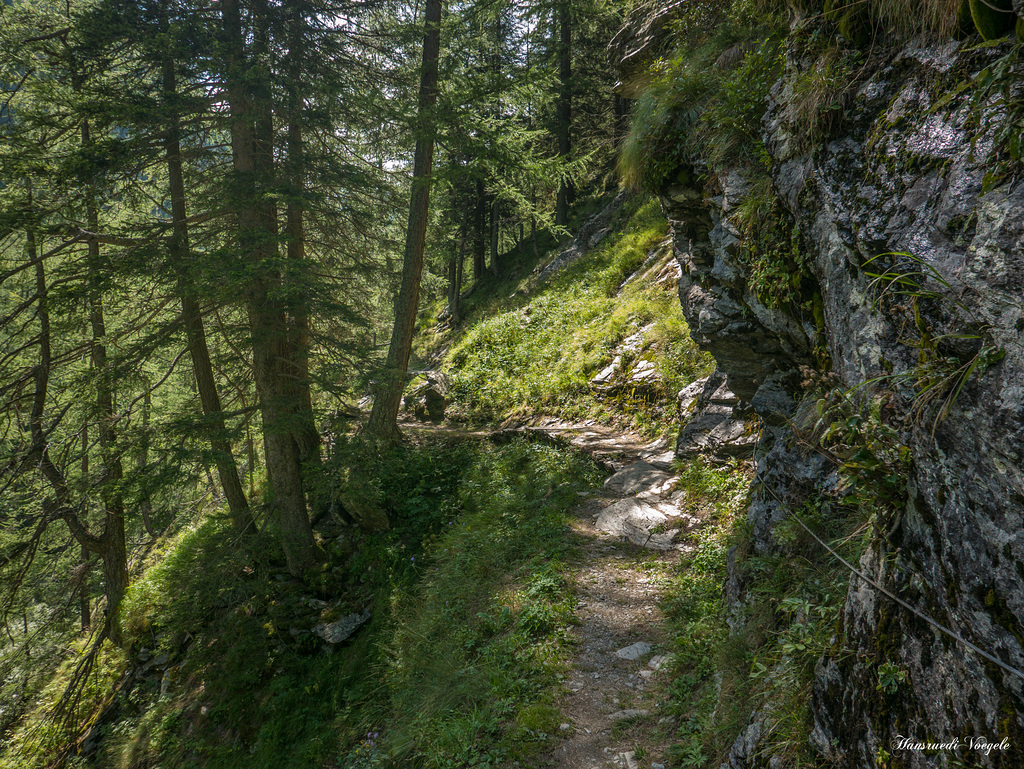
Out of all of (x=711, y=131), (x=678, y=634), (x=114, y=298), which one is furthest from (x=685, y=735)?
(x=114, y=298)

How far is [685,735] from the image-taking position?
3.31m

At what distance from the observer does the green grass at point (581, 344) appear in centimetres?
930

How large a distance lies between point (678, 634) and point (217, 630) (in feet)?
25.2

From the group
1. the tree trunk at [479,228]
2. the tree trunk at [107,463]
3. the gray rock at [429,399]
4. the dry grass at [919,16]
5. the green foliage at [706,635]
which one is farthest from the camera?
the tree trunk at [479,228]

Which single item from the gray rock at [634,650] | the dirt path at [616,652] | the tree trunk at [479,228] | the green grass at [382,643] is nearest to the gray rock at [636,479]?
the dirt path at [616,652]

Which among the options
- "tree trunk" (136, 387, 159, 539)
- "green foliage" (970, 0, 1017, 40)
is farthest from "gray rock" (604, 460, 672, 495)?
"tree trunk" (136, 387, 159, 539)

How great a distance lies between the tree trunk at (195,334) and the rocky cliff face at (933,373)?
706 cm

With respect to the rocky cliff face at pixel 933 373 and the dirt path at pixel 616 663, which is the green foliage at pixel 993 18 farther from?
the dirt path at pixel 616 663

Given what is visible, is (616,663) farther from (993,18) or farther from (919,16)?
(919,16)

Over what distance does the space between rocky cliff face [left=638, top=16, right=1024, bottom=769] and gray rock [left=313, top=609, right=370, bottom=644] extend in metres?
6.24

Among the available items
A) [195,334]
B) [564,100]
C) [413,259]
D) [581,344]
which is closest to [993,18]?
[413,259]

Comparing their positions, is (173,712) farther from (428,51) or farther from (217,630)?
(428,51)

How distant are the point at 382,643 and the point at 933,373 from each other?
6931 millimetres

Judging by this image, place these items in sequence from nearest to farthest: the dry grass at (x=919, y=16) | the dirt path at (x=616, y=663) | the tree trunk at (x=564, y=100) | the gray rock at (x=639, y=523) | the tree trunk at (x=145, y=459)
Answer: the dry grass at (x=919, y=16), the dirt path at (x=616, y=663), the gray rock at (x=639, y=523), the tree trunk at (x=145, y=459), the tree trunk at (x=564, y=100)
